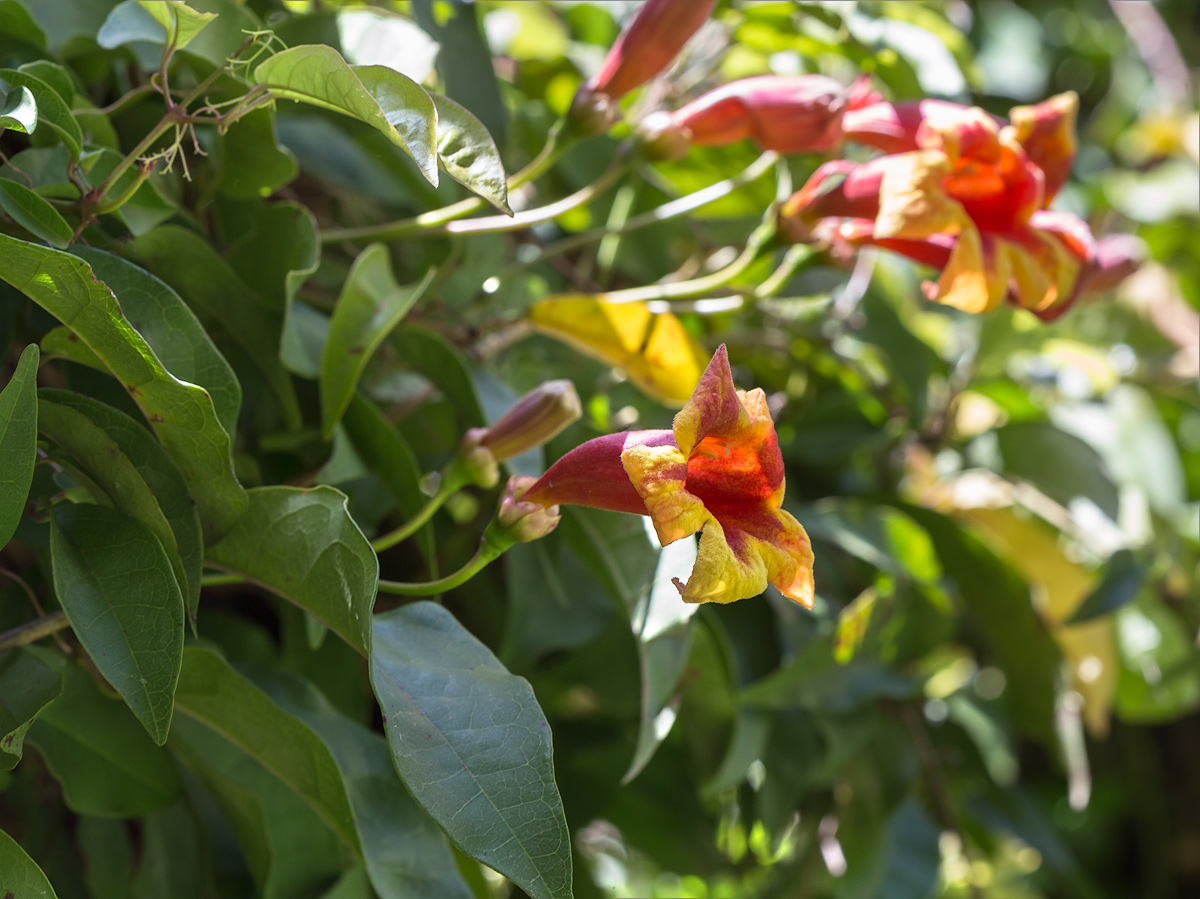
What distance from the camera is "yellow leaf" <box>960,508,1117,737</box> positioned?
2.55 feet

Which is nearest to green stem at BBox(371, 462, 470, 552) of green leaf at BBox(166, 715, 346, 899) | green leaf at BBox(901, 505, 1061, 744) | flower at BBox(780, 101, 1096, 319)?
green leaf at BBox(166, 715, 346, 899)

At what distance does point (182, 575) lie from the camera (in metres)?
0.33

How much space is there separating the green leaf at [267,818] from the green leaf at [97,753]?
0.02 m

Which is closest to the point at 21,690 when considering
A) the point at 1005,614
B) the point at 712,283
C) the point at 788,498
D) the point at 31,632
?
the point at 31,632

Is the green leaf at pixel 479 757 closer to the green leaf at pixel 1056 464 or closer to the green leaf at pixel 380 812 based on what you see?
the green leaf at pixel 380 812

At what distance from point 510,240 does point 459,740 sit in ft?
1.39

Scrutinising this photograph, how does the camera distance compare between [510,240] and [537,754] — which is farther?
[510,240]

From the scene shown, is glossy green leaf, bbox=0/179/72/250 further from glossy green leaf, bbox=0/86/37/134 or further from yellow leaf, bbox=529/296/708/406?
yellow leaf, bbox=529/296/708/406

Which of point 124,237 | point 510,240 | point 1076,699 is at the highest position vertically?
point 124,237

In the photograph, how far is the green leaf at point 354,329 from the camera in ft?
1.33

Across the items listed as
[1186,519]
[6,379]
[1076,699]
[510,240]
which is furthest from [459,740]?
[1186,519]

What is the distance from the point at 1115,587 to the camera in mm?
673

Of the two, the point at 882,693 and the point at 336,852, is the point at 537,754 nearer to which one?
the point at 336,852

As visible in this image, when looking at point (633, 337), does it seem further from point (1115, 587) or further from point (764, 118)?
point (1115, 587)
